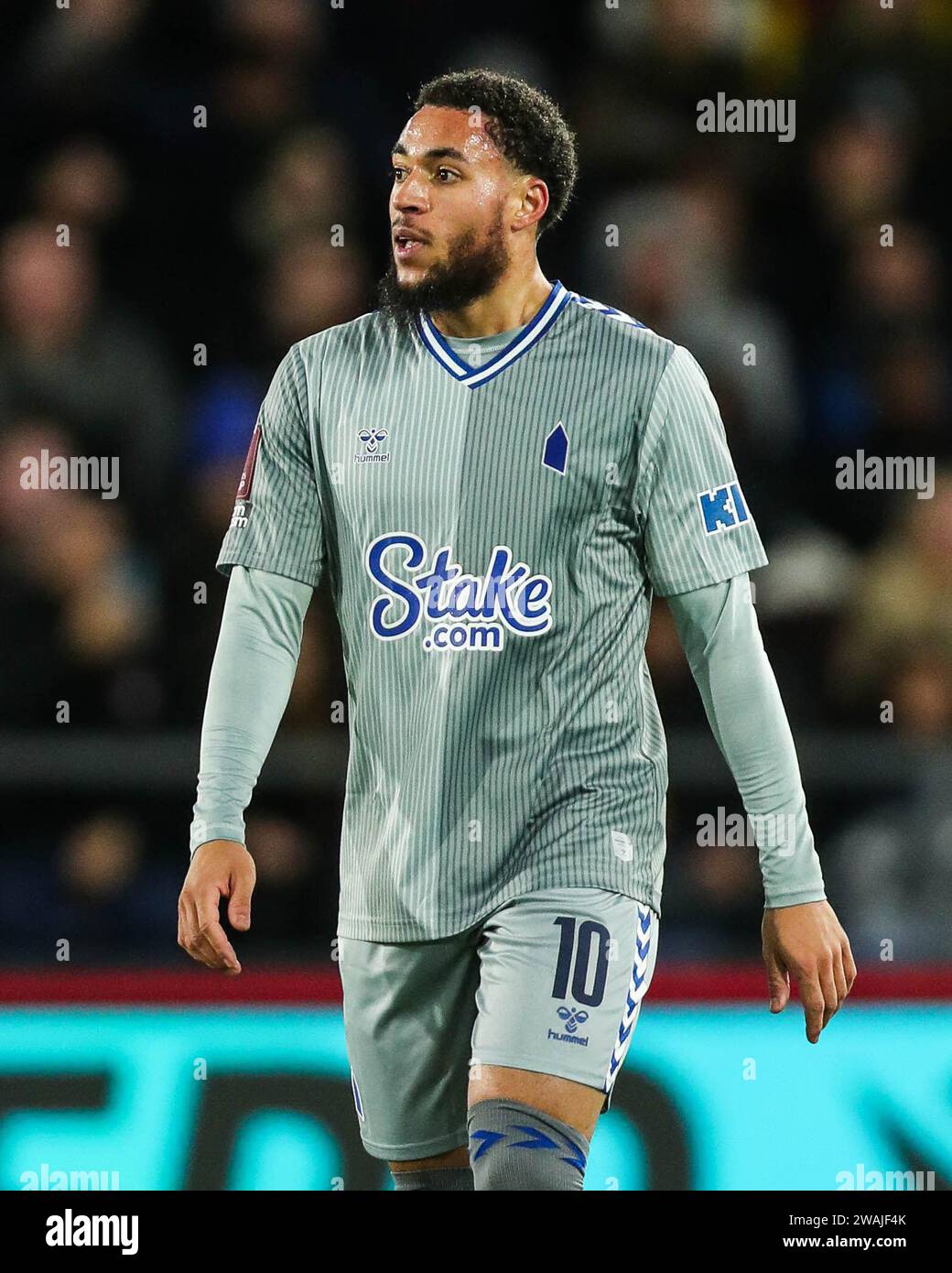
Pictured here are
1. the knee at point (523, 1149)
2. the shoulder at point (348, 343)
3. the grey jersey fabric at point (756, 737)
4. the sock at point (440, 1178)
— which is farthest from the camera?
the shoulder at point (348, 343)

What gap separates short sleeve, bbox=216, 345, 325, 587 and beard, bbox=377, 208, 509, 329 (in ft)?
0.75

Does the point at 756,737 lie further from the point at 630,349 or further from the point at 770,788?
the point at 630,349

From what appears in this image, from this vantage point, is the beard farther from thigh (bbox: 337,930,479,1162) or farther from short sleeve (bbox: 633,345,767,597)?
thigh (bbox: 337,930,479,1162)

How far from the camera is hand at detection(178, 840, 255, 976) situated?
2.81 meters

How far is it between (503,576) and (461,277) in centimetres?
50

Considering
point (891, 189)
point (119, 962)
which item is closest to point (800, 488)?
point (891, 189)

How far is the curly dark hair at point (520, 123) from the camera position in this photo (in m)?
3.11

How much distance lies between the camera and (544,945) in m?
2.77

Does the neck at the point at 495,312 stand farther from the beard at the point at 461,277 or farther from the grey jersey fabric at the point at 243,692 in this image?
the grey jersey fabric at the point at 243,692

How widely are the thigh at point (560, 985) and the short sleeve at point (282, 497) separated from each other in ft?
2.15


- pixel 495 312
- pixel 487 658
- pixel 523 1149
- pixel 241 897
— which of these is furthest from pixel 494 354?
pixel 523 1149

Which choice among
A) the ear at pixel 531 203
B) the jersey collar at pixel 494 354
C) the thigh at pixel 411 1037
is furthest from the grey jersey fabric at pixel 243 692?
the ear at pixel 531 203

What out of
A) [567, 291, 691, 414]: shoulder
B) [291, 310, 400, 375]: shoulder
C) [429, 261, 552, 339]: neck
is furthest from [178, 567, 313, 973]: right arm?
[567, 291, 691, 414]: shoulder

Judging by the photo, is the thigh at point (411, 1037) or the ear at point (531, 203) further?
the ear at point (531, 203)
